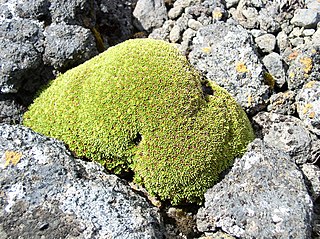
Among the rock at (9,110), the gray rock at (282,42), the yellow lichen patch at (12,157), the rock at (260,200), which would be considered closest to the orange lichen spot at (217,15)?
the gray rock at (282,42)

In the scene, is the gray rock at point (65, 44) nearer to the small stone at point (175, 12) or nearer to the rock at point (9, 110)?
the rock at point (9, 110)

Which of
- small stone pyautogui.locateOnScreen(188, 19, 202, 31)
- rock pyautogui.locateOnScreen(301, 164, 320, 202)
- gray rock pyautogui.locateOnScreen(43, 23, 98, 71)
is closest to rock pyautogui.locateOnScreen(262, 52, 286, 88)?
small stone pyautogui.locateOnScreen(188, 19, 202, 31)

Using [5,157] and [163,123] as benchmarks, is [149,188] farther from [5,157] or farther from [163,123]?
[5,157]

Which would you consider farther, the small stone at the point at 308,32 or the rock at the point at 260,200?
the small stone at the point at 308,32

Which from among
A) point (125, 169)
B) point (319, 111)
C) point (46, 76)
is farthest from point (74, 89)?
point (319, 111)

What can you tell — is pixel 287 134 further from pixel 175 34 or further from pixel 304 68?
pixel 175 34
